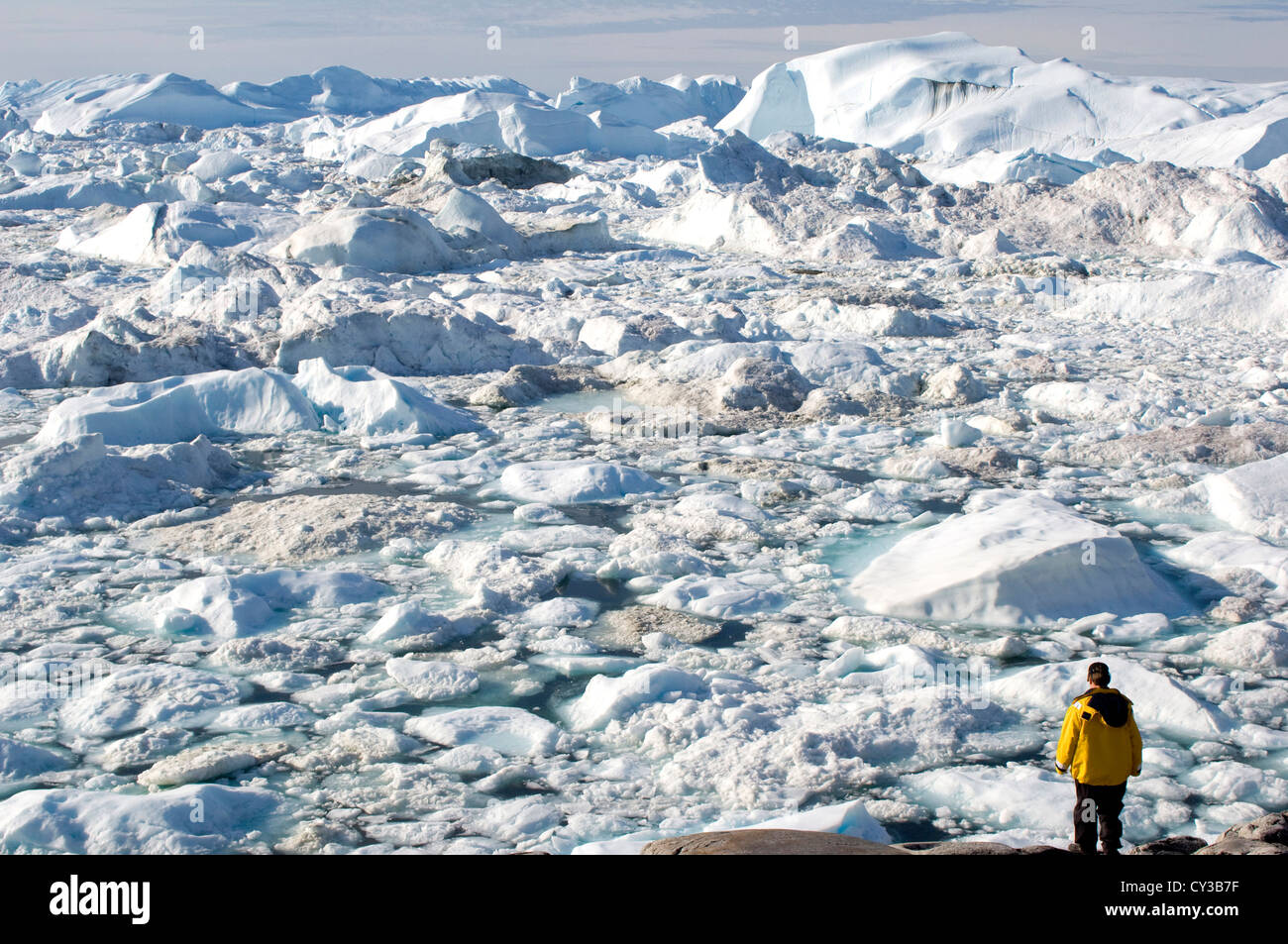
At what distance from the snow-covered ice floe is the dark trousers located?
24 cm

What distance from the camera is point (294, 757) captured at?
10.7ft

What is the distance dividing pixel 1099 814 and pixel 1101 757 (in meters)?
0.15

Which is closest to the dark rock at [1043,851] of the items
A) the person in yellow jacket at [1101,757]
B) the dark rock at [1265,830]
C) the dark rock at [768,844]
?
the person in yellow jacket at [1101,757]

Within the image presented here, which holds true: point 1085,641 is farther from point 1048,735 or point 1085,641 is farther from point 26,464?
point 26,464

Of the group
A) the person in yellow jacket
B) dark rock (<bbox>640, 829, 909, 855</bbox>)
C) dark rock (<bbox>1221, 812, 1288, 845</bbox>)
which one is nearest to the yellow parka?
the person in yellow jacket

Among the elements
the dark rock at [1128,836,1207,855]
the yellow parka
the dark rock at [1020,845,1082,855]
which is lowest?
the dark rock at [1128,836,1207,855]

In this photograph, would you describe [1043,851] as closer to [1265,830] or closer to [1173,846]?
[1173,846]

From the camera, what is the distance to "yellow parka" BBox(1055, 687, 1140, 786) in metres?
2.66

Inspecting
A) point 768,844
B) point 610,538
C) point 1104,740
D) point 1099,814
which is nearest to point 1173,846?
point 1099,814

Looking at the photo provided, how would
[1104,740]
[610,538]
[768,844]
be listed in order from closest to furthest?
1. [768,844]
2. [1104,740]
3. [610,538]

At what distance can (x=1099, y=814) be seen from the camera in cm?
270

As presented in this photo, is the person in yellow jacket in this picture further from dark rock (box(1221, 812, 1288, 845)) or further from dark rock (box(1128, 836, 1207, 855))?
dark rock (box(1221, 812, 1288, 845))

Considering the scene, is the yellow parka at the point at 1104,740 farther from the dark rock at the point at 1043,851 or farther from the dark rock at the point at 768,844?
the dark rock at the point at 768,844
